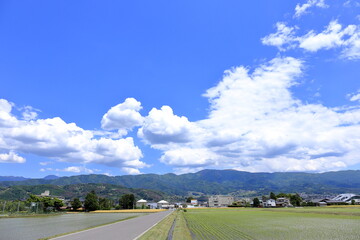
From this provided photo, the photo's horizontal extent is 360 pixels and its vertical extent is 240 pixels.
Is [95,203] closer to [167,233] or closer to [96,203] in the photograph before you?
[96,203]

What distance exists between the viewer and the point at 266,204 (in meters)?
148

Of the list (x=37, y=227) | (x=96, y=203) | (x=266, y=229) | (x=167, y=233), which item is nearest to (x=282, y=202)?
(x=96, y=203)

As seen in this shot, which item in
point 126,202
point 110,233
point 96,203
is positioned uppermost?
point 110,233

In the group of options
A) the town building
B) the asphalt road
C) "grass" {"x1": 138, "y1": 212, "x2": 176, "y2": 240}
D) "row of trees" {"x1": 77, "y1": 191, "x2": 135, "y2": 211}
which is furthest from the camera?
the town building

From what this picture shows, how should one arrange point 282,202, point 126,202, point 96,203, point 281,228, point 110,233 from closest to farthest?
point 110,233 → point 281,228 → point 96,203 → point 126,202 → point 282,202

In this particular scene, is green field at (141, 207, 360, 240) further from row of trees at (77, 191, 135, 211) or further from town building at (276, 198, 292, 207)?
town building at (276, 198, 292, 207)

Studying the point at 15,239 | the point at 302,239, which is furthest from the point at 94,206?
the point at 302,239

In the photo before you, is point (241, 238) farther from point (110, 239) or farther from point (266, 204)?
point (266, 204)

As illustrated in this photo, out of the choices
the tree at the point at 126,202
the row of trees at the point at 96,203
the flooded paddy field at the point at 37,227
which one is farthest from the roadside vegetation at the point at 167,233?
the tree at the point at 126,202

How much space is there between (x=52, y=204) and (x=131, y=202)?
48.2m

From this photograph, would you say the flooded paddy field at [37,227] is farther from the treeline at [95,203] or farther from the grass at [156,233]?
the treeline at [95,203]

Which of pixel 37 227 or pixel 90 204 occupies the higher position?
pixel 37 227

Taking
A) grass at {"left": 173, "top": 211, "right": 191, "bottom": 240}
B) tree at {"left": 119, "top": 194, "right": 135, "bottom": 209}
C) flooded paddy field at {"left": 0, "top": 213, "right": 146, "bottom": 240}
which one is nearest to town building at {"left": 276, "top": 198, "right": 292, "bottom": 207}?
tree at {"left": 119, "top": 194, "right": 135, "bottom": 209}

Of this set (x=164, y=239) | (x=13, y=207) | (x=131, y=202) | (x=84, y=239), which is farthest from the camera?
(x=131, y=202)
